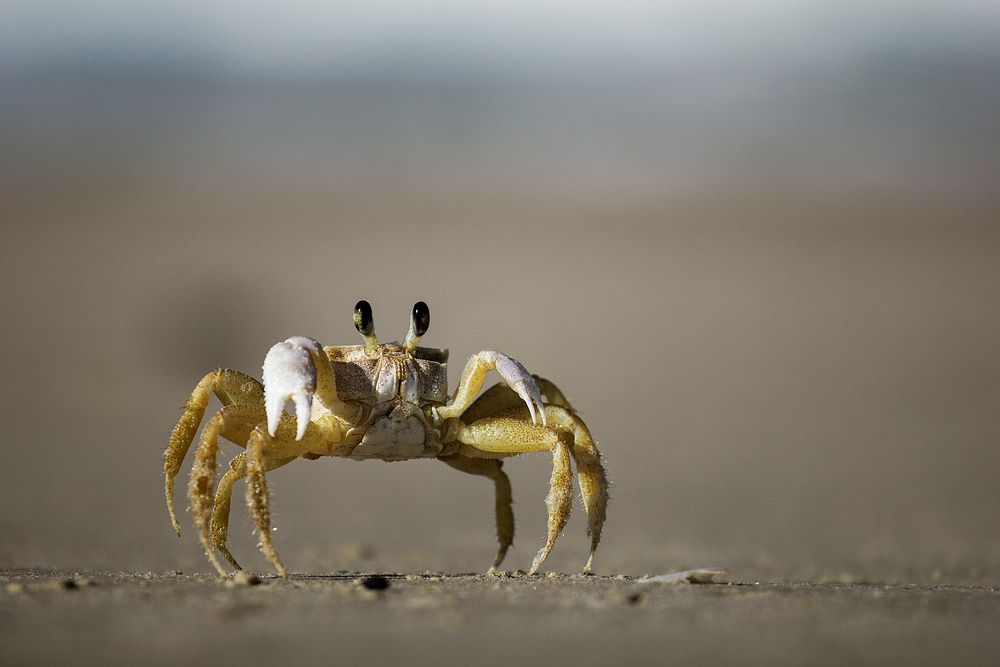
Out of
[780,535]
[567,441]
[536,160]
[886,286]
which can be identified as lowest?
[780,535]

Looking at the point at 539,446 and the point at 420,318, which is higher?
the point at 420,318

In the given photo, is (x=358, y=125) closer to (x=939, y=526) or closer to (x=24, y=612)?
(x=939, y=526)

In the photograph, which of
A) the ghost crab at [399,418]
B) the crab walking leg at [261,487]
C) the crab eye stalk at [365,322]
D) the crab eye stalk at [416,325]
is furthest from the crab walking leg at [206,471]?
the crab eye stalk at [416,325]

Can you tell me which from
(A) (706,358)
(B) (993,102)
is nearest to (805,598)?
(A) (706,358)

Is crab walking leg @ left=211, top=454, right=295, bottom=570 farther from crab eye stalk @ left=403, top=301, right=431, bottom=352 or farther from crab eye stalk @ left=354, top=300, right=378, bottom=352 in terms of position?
crab eye stalk @ left=403, top=301, right=431, bottom=352

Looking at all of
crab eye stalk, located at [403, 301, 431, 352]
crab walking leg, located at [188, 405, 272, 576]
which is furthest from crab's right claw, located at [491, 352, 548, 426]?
crab walking leg, located at [188, 405, 272, 576]

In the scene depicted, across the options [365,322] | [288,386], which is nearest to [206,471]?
[288,386]

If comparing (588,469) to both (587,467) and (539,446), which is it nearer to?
(587,467)
